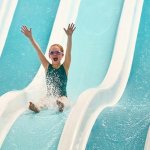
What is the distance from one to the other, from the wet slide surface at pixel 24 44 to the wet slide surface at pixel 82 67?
0.90 feet

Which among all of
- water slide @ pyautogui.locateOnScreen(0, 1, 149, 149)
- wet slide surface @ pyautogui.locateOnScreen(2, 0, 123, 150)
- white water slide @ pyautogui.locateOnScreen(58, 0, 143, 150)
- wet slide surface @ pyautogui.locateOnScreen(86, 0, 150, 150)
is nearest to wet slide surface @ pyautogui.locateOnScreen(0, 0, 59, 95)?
water slide @ pyautogui.locateOnScreen(0, 1, 149, 149)

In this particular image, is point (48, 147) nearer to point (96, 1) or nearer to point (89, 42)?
point (89, 42)

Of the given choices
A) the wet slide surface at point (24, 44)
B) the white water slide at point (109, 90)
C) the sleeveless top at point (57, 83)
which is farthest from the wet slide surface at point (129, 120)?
the wet slide surface at point (24, 44)

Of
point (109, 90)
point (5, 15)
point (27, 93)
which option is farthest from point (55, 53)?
point (5, 15)

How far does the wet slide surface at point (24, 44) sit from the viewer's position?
302 centimetres

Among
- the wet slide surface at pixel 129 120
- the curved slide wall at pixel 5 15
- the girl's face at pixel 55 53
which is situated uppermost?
the curved slide wall at pixel 5 15

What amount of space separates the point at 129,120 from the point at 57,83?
61 centimetres

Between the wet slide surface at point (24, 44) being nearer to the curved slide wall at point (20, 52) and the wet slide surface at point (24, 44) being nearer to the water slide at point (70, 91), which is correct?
the curved slide wall at point (20, 52)

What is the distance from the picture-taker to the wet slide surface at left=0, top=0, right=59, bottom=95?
119 inches

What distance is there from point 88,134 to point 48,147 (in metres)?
0.23

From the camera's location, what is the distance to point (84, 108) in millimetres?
2246

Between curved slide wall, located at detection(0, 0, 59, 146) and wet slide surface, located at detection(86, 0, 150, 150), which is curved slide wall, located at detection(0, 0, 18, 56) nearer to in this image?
curved slide wall, located at detection(0, 0, 59, 146)

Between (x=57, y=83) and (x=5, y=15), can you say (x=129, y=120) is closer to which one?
→ (x=57, y=83)

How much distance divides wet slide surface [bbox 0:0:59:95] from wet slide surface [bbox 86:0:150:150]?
783 mm
